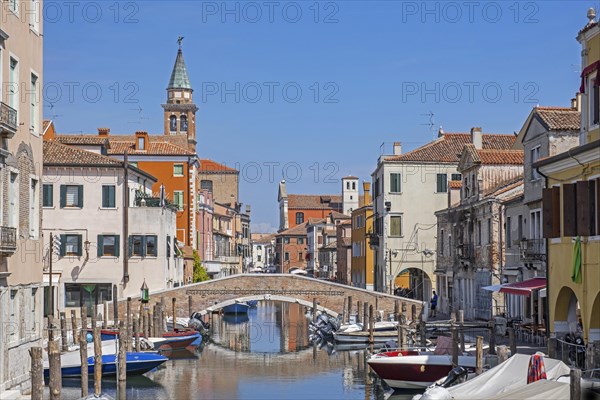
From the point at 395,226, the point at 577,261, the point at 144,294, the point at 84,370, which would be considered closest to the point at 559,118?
the point at 577,261

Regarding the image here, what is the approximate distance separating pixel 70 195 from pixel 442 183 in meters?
18.3

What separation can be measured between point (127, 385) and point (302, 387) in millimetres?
4592

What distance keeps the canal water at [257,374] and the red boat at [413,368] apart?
14.2 inches

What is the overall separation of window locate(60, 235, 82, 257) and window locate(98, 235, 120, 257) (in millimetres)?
806

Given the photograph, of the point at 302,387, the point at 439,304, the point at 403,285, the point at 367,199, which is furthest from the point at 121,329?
the point at 367,199

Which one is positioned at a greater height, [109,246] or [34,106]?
[34,106]

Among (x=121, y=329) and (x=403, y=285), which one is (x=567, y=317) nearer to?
(x=121, y=329)

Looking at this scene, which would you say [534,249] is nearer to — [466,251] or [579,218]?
[466,251]

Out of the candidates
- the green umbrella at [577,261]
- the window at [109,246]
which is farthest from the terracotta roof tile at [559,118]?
the window at [109,246]

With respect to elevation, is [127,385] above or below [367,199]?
below

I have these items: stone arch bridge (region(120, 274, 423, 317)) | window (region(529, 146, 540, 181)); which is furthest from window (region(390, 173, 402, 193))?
window (region(529, 146, 540, 181))

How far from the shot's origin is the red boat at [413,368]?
24.4 meters

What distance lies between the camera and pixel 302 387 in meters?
27.4

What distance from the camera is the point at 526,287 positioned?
27.3 m
